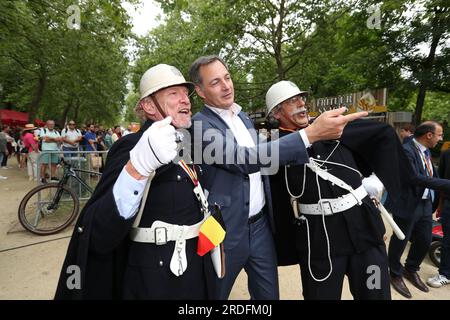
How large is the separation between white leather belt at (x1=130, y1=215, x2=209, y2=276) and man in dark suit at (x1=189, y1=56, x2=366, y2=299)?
447mm

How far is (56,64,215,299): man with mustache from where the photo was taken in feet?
4.45

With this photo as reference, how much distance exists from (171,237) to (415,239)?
341 centimetres

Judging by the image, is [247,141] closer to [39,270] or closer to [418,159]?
[418,159]

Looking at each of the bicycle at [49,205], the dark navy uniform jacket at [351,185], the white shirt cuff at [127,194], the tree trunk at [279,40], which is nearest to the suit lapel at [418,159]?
the dark navy uniform jacket at [351,185]

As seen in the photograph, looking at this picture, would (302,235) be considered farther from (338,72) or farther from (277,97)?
(338,72)

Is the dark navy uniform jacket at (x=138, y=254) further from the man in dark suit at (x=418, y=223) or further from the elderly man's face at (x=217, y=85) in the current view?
the man in dark suit at (x=418, y=223)

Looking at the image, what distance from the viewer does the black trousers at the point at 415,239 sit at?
3.62 metres

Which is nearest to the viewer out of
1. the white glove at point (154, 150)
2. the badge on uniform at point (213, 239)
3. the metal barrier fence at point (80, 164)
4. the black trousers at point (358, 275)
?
the white glove at point (154, 150)

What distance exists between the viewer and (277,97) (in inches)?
85.3

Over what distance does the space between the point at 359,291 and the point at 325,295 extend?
22 centimetres

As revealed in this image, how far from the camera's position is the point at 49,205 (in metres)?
5.30

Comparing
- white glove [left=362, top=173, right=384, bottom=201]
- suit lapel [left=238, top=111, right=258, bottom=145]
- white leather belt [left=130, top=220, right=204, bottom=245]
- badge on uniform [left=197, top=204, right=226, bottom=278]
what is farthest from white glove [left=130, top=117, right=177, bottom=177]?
white glove [left=362, top=173, right=384, bottom=201]

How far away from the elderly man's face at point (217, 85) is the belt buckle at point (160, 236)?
1.00 m
